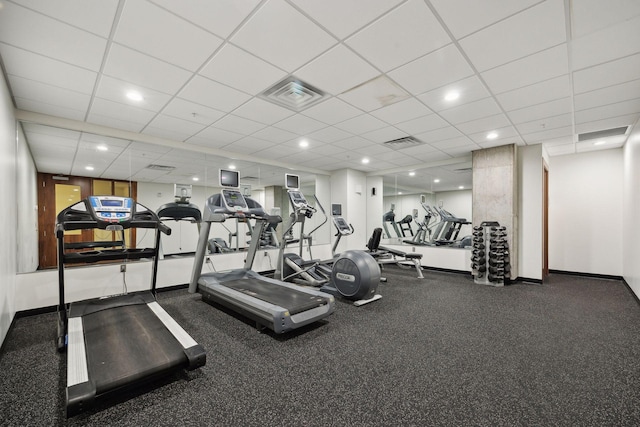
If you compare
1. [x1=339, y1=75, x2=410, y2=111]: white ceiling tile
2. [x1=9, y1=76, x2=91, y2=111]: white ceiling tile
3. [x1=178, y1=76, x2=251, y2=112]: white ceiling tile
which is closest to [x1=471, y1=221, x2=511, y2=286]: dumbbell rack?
[x1=339, y1=75, x2=410, y2=111]: white ceiling tile

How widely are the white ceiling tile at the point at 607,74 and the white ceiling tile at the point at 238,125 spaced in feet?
12.7

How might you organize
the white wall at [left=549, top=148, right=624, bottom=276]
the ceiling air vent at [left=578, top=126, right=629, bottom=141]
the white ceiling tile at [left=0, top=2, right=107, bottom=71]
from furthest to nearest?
the white wall at [left=549, top=148, right=624, bottom=276], the ceiling air vent at [left=578, top=126, right=629, bottom=141], the white ceiling tile at [left=0, top=2, right=107, bottom=71]

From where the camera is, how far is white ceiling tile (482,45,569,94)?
7.91 feet

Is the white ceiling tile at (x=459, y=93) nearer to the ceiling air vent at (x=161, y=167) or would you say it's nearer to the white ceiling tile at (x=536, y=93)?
the white ceiling tile at (x=536, y=93)

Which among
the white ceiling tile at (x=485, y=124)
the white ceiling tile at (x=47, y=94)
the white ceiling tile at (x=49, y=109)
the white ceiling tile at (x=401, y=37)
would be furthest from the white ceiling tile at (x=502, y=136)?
the white ceiling tile at (x=49, y=109)

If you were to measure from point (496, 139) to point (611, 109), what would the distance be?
152 centimetres

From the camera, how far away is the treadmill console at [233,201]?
12.7 feet

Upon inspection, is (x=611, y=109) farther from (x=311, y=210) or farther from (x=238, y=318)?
(x=238, y=318)

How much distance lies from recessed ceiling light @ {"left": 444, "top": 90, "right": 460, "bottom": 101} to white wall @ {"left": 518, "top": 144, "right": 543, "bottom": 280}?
3.20 meters

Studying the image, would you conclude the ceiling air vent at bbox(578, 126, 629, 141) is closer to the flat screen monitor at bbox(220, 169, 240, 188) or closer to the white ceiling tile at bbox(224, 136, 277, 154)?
the white ceiling tile at bbox(224, 136, 277, 154)

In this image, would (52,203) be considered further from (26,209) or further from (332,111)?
(332,111)

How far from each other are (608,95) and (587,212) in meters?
3.66

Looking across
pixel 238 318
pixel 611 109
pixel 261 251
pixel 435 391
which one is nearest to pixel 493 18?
pixel 435 391

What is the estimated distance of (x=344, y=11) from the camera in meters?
1.91
